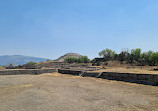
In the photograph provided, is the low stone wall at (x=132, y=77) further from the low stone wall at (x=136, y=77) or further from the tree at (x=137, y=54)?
the tree at (x=137, y=54)

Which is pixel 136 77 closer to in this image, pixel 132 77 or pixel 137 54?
pixel 132 77

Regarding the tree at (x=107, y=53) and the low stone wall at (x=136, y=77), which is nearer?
the low stone wall at (x=136, y=77)

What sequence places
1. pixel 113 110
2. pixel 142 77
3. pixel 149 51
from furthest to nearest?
pixel 149 51 → pixel 142 77 → pixel 113 110

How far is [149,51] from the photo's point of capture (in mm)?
62812

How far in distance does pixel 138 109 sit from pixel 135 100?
1977 millimetres

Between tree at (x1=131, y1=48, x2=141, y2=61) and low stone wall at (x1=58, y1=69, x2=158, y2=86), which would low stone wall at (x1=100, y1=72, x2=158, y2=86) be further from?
tree at (x1=131, y1=48, x2=141, y2=61)

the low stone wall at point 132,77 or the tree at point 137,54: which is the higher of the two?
the tree at point 137,54

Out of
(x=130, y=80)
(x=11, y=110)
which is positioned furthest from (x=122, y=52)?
(x=11, y=110)

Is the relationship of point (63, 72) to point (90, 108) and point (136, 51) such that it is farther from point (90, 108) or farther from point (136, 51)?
point (136, 51)

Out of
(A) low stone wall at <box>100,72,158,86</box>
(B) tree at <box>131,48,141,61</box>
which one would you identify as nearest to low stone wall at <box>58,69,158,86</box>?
(A) low stone wall at <box>100,72,158,86</box>

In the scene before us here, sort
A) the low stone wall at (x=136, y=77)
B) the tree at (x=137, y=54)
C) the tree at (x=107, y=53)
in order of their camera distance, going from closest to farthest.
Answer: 1. the low stone wall at (x=136, y=77)
2. the tree at (x=137, y=54)
3. the tree at (x=107, y=53)

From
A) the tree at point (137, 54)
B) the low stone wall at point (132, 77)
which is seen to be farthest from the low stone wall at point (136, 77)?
the tree at point (137, 54)

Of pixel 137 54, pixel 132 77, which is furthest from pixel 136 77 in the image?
pixel 137 54

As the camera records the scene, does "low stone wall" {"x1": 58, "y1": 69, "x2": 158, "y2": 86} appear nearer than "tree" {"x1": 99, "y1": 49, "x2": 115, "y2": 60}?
Yes
